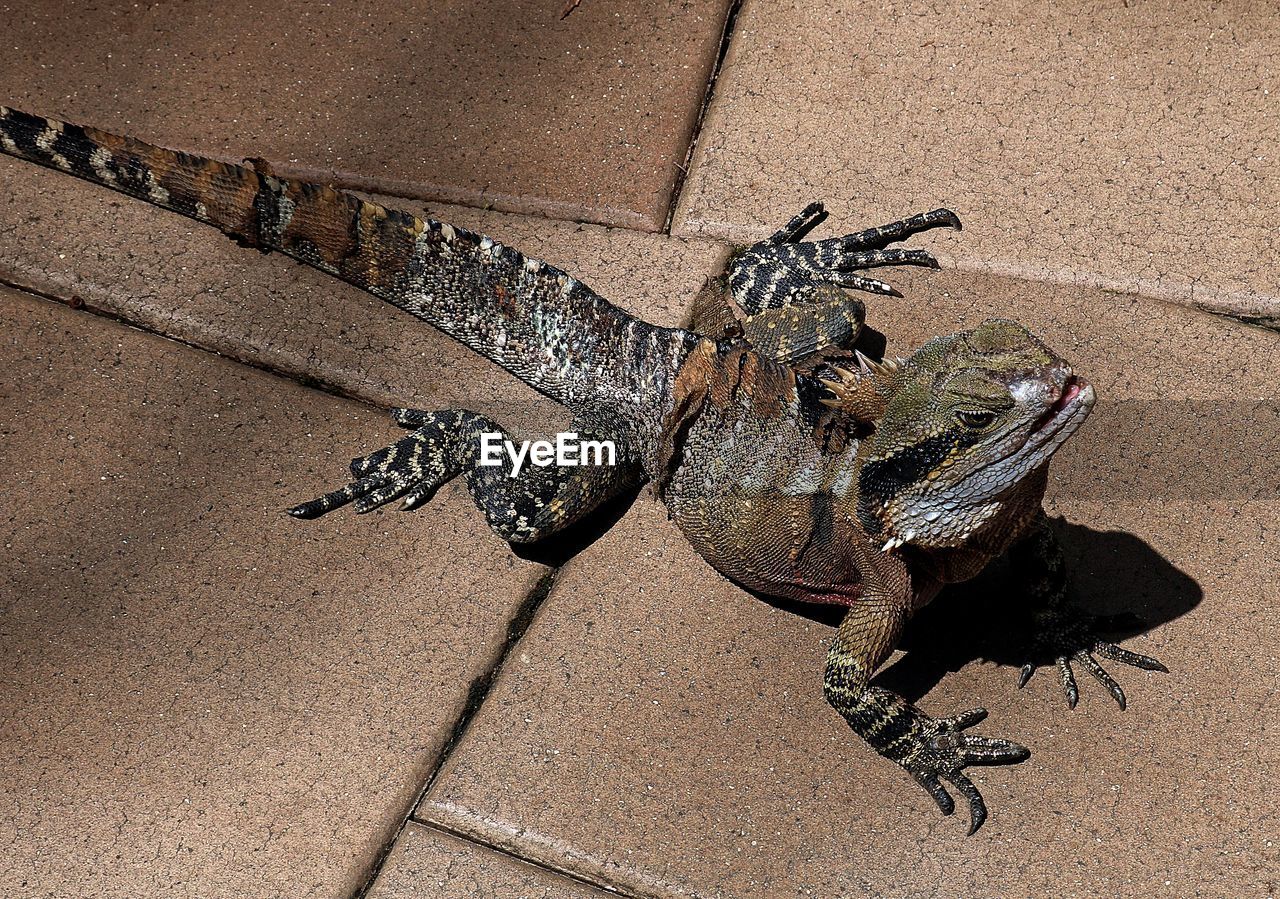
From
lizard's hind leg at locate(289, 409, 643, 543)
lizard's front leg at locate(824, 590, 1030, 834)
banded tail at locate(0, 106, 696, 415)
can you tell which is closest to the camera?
lizard's front leg at locate(824, 590, 1030, 834)

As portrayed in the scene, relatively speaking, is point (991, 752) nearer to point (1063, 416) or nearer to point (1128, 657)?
point (1128, 657)

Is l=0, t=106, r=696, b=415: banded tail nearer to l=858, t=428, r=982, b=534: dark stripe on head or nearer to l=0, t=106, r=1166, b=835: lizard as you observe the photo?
l=0, t=106, r=1166, b=835: lizard

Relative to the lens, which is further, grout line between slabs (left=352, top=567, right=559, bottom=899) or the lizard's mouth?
grout line between slabs (left=352, top=567, right=559, bottom=899)

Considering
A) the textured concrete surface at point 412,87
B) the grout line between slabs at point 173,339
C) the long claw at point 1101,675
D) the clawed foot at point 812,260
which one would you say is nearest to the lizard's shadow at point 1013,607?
the long claw at point 1101,675

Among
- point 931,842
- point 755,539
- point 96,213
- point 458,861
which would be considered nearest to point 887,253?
point 755,539

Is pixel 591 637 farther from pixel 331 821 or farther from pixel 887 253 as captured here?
pixel 887 253

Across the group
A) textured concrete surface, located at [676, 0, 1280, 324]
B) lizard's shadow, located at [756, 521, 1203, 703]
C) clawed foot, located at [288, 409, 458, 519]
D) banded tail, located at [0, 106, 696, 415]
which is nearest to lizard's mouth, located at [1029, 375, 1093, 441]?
lizard's shadow, located at [756, 521, 1203, 703]

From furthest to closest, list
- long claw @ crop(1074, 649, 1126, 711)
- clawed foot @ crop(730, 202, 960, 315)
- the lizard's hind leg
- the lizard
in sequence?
clawed foot @ crop(730, 202, 960, 315) → the lizard's hind leg → long claw @ crop(1074, 649, 1126, 711) → the lizard

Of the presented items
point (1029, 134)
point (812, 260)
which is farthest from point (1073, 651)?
point (1029, 134)
